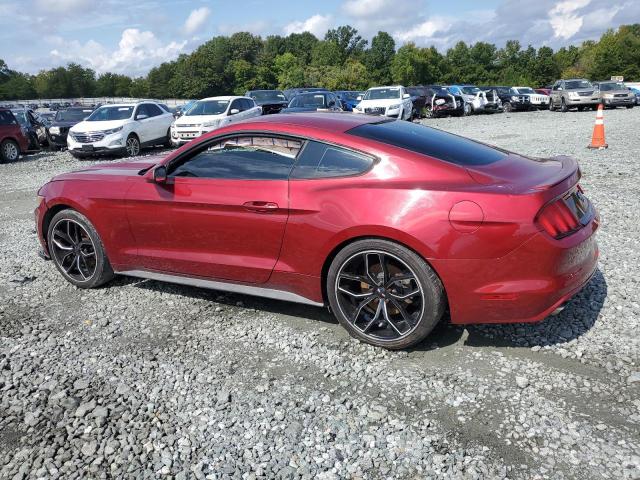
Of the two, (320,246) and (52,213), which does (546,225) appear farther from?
(52,213)

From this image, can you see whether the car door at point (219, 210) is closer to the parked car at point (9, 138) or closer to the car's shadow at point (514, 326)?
the car's shadow at point (514, 326)

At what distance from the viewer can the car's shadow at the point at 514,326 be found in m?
3.69

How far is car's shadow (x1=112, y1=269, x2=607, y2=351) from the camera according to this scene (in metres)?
3.69

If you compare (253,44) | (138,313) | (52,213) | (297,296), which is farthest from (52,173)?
(253,44)

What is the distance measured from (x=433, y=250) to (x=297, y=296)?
1.12 metres

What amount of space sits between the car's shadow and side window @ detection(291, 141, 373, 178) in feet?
3.91

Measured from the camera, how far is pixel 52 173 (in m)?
13.7

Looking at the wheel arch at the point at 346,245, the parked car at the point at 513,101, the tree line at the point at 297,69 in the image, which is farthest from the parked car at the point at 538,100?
the tree line at the point at 297,69

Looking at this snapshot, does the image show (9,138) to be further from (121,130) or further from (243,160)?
(243,160)

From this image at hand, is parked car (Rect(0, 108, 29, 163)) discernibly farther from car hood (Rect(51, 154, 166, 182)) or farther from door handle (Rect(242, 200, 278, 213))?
door handle (Rect(242, 200, 278, 213))

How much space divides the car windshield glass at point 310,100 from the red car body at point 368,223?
17.1m

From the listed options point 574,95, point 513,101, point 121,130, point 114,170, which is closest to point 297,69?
Result: point 513,101

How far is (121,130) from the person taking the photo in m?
16.0

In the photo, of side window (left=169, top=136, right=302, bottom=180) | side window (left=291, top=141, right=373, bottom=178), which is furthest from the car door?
side window (left=291, top=141, right=373, bottom=178)
